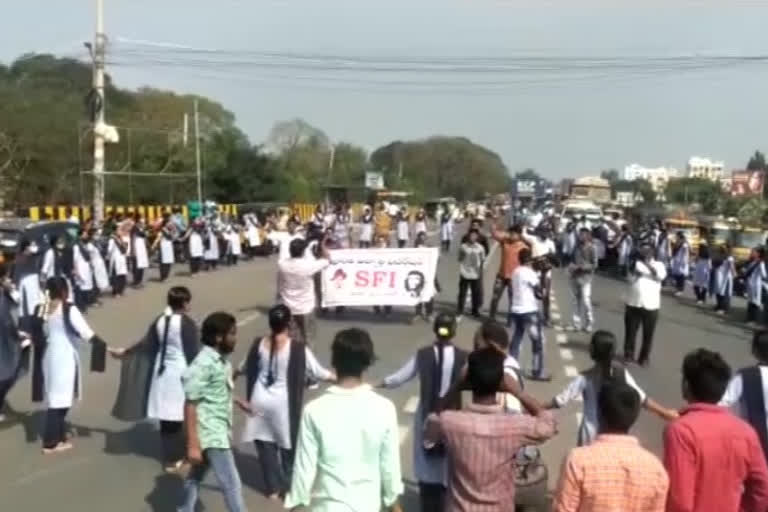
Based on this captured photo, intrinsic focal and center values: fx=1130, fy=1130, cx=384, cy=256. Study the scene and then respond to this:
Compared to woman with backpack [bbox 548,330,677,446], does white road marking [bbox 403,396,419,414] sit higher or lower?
lower

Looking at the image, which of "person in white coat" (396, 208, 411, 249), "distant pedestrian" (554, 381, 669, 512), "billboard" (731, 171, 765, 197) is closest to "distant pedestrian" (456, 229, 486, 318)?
"distant pedestrian" (554, 381, 669, 512)

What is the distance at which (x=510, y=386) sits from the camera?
19.2 feet

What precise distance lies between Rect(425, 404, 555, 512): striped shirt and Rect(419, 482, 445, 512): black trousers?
1.71 m

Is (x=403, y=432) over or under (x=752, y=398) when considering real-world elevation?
under

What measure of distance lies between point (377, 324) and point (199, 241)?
11.5m

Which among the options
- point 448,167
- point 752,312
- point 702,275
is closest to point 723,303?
point 702,275

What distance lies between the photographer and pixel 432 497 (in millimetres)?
6801

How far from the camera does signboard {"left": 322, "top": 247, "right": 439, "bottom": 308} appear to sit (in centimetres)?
1925

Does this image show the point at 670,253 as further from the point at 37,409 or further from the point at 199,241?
the point at 37,409

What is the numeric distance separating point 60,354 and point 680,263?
21.9m

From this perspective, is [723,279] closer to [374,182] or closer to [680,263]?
[680,263]

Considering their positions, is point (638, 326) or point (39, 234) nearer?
point (638, 326)

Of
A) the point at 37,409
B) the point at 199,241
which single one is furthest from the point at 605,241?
the point at 37,409

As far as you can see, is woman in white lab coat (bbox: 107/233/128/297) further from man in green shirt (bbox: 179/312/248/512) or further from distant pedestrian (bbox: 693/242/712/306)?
man in green shirt (bbox: 179/312/248/512)
